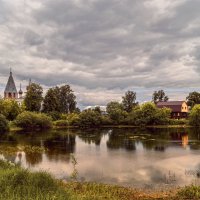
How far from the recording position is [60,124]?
88000 mm

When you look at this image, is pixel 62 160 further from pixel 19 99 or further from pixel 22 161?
pixel 19 99

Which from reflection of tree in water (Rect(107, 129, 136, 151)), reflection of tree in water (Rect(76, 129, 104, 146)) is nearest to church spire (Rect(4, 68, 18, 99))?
reflection of tree in water (Rect(76, 129, 104, 146))

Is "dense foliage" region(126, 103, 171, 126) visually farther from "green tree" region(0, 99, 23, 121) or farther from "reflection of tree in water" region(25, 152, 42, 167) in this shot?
"reflection of tree in water" region(25, 152, 42, 167)

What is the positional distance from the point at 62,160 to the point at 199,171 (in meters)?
12.5

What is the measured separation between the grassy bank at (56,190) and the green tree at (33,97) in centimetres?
7219

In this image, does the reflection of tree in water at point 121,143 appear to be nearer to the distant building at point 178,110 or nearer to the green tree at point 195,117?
the green tree at point 195,117

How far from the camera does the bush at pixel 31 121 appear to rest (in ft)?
251

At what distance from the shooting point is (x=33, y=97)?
93.9 meters

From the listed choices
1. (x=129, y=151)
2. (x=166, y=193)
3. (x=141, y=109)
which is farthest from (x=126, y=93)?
(x=166, y=193)

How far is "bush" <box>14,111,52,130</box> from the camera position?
7662 centimetres

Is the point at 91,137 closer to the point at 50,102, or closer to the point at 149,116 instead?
the point at 149,116

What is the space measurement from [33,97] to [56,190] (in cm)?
8159

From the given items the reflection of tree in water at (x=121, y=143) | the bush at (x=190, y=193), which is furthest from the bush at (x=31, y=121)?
the bush at (x=190, y=193)

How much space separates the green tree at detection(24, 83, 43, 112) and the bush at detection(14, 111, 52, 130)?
15984 mm
